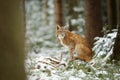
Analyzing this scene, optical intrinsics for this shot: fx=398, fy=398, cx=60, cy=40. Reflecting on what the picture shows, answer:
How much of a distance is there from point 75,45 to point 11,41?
5806 millimetres

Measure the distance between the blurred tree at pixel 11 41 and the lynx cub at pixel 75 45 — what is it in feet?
17.5

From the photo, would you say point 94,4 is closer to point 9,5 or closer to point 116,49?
point 116,49

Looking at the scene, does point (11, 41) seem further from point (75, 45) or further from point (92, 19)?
point (92, 19)

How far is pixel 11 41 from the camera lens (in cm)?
479

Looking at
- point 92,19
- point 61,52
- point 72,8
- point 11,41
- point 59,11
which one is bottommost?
point 61,52

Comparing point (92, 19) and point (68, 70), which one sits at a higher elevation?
point (92, 19)

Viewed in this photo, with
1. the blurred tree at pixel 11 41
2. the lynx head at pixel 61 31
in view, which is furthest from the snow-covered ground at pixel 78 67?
the blurred tree at pixel 11 41

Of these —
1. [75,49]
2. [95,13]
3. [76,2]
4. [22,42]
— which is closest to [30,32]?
[76,2]

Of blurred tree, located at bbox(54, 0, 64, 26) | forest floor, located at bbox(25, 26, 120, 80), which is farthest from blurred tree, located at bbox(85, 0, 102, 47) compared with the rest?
blurred tree, located at bbox(54, 0, 64, 26)

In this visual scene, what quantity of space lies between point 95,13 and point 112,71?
406 centimetres

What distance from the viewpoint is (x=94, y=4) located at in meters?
12.3

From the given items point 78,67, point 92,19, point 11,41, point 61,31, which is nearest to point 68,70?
point 78,67

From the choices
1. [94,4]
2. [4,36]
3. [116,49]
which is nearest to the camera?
[4,36]

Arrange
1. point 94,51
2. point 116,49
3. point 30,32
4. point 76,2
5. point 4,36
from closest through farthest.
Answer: point 4,36 → point 116,49 → point 94,51 → point 30,32 → point 76,2
